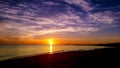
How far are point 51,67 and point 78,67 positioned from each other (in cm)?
275

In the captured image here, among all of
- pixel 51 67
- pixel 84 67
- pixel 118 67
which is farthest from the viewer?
pixel 51 67

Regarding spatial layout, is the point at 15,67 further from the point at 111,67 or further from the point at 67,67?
the point at 111,67

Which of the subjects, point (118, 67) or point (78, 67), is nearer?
point (118, 67)

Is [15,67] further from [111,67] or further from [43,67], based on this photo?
[111,67]

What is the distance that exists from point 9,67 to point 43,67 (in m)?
4.21

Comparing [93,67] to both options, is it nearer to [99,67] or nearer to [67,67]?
[99,67]

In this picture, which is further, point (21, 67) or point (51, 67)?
point (21, 67)

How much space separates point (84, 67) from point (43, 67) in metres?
4.23

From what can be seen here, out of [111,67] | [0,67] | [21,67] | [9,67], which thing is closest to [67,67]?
[111,67]

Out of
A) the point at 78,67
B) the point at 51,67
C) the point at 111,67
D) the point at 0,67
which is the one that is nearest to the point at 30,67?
the point at 51,67

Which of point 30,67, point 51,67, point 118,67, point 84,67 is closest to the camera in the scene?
point 118,67

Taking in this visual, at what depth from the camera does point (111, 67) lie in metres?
12.3

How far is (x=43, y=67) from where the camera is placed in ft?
46.5

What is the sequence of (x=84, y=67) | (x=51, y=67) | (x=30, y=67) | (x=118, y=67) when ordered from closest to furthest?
(x=118, y=67) → (x=84, y=67) → (x=51, y=67) → (x=30, y=67)
